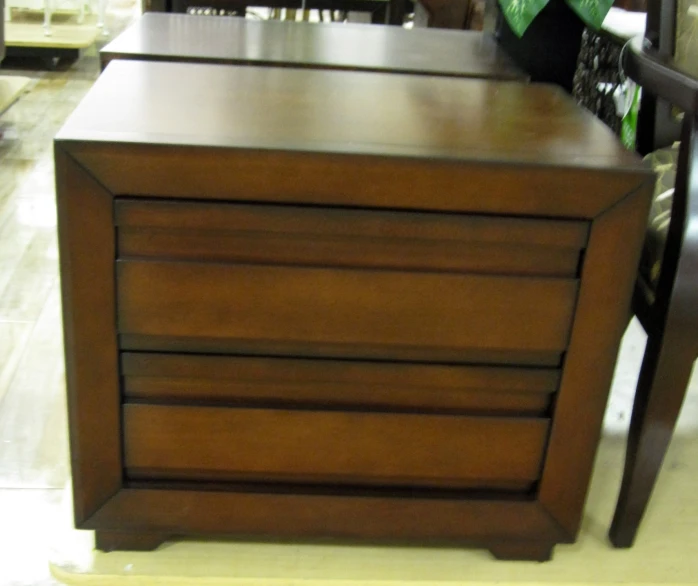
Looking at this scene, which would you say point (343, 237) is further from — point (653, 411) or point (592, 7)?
point (592, 7)

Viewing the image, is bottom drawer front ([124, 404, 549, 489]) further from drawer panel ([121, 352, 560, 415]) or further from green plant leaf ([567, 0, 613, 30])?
green plant leaf ([567, 0, 613, 30])

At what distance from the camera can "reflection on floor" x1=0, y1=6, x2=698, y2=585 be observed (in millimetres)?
875

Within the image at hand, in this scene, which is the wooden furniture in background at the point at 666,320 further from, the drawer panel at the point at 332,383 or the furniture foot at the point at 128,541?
the furniture foot at the point at 128,541

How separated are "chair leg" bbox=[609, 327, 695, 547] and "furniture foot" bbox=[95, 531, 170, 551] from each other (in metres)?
0.49

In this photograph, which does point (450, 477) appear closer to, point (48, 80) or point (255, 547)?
point (255, 547)

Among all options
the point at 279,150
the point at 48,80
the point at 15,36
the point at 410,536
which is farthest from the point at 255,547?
the point at 15,36

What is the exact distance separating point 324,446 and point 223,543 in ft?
0.58

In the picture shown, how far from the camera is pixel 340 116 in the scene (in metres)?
0.82

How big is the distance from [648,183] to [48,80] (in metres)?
2.65

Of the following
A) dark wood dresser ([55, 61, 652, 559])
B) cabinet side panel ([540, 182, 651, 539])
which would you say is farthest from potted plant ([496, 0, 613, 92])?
cabinet side panel ([540, 182, 651, 539])

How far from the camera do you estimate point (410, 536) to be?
2.85ft

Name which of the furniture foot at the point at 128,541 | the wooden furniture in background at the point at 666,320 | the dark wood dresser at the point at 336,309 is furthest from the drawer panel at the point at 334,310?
the furniture foot at the point at 128,541

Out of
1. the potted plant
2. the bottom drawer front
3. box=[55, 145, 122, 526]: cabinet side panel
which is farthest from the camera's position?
the potted plant

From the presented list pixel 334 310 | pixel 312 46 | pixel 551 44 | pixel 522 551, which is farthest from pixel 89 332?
pixel 551 44
